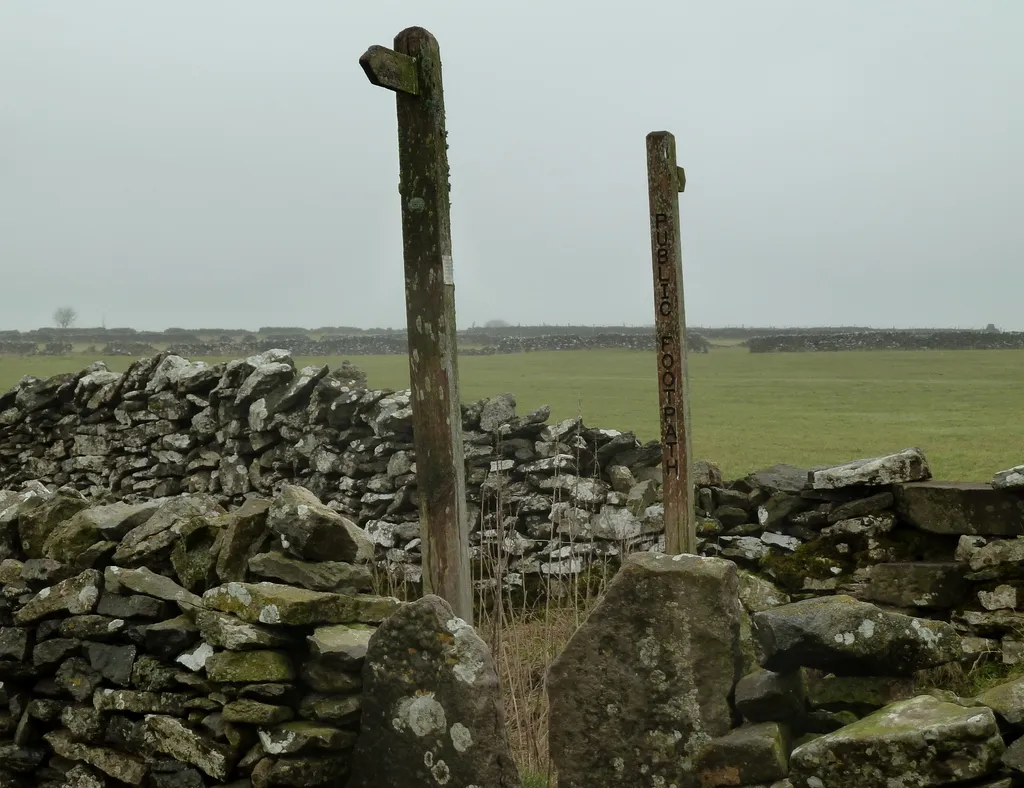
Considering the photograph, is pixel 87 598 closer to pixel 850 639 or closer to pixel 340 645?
pixel 340 645

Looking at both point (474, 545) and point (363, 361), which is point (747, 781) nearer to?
point (474, 545)

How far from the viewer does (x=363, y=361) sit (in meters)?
23.1

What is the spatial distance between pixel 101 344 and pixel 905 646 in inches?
1131

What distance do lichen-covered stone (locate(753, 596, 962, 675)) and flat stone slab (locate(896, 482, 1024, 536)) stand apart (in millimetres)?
3874

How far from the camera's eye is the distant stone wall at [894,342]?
19281 millimetres

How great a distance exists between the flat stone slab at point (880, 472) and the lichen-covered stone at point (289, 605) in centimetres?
424

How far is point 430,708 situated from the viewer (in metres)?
3.62

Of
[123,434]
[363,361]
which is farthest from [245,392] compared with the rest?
[363,361]

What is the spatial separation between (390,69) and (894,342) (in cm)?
1756

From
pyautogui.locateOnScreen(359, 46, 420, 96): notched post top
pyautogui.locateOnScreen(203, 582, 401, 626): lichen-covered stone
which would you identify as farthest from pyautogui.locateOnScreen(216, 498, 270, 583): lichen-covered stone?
pyautogui.locateOnScreen(359, 46, 420, 96): notched post top

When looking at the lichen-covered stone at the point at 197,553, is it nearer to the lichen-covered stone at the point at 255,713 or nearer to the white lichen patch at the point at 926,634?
the lichen-covered stone at the point at 255,713

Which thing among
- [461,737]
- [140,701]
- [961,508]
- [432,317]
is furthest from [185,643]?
[961,508]

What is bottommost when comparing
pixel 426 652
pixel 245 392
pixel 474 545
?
pixel 474 545

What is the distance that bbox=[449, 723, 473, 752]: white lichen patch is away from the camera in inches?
139
